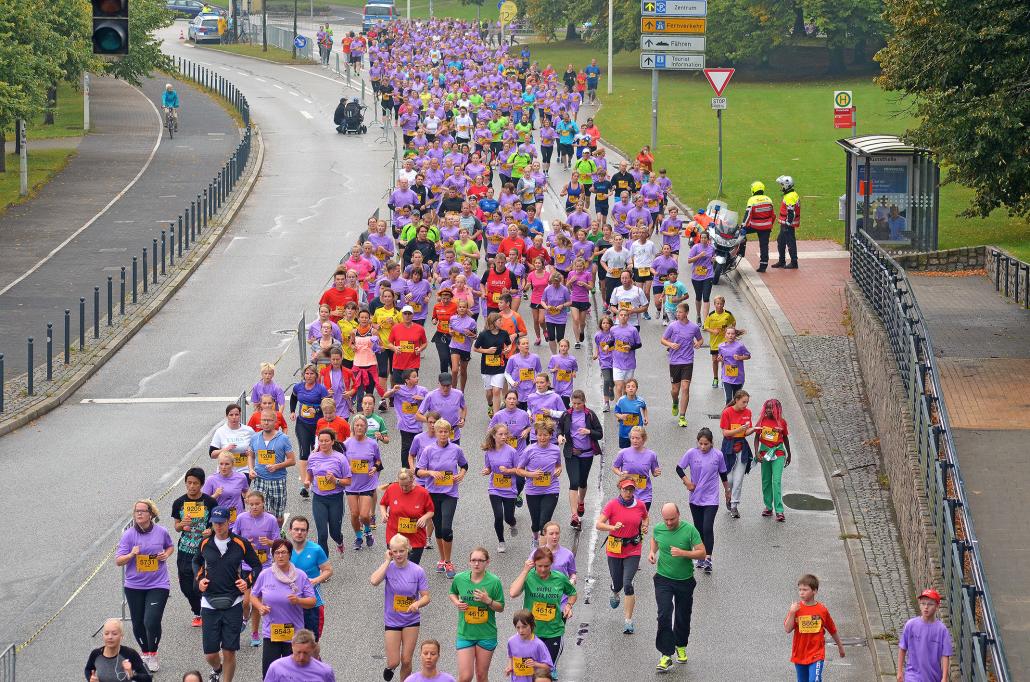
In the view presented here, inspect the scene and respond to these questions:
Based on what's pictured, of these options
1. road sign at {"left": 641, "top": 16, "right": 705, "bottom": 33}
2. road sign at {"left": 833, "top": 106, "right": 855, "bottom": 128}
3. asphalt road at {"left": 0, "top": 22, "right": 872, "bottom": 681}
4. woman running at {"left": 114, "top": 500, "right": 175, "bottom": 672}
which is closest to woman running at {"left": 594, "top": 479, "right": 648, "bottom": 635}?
asphalt road at {"left": 0, "top": 22, "right": 872, "bottom": 681}

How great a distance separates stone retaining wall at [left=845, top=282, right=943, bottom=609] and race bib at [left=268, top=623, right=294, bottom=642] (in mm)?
5492

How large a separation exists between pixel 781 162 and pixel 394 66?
62.3 feet

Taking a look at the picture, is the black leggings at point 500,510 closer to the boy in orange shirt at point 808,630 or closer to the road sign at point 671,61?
the boy in orange shirt at point 808,630

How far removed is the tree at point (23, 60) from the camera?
3506 centimetres

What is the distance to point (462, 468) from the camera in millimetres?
15977

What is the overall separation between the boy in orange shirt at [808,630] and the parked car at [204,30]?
82091mm

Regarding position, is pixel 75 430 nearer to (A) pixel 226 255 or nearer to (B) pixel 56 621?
(B) pixel 56 621

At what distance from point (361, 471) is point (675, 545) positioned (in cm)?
379

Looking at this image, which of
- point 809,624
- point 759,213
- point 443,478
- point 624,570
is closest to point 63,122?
point 759,213

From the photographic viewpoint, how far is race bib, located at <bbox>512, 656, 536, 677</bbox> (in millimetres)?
11773

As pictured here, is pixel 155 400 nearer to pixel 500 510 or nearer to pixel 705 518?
pixel 500 510

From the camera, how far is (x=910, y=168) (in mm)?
29766

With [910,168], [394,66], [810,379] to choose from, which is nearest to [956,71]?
[810,379]

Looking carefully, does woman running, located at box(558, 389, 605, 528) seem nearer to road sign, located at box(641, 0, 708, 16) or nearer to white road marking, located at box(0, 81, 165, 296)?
white road marking, located at box(0, 81, 165, 296)
